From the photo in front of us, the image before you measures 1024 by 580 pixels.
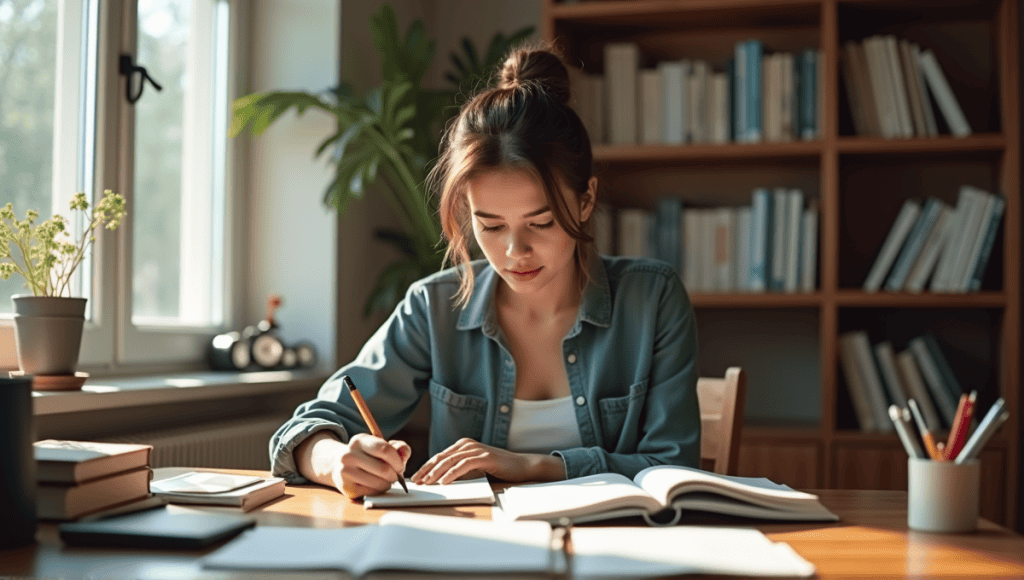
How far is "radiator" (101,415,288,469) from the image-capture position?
1.91 m

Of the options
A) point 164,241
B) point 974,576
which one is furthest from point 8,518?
point 164,241

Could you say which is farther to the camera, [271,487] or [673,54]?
[673,54]

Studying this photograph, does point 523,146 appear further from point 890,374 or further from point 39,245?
point 890,374

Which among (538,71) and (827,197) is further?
(827,197)

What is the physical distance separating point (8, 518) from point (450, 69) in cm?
260

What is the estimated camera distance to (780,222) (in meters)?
2.62

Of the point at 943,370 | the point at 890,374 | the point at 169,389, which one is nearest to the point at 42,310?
the point at 169,389

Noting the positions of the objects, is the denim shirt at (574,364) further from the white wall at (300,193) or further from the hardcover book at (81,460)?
the white wall at (300,193)

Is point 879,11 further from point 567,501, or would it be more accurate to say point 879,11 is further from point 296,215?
point 567,501

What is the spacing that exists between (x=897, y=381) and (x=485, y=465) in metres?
1.75

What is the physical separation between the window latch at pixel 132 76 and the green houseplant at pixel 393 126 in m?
0.22

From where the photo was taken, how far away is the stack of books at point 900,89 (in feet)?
8.31

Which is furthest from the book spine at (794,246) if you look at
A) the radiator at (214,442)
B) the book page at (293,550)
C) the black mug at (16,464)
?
the black mug at (16,464)

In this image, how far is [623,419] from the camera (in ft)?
4.99
